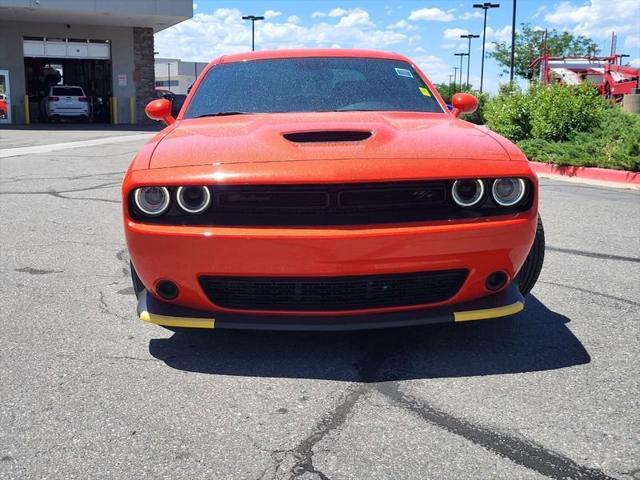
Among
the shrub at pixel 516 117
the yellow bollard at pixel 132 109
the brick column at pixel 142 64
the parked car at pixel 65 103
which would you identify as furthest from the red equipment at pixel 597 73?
the parked car at pixel 65 103

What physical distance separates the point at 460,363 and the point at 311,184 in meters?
1.09

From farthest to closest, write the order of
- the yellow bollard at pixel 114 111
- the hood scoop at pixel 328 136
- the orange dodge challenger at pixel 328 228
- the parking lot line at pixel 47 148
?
1. the yellow bollard at pixel 114 111
2. the parking lot line at pixel 47 148
3. the hood scoop at pixel 328 136
4. the orange dodge challenger at pixel 328 228

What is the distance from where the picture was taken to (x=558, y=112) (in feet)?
42.9

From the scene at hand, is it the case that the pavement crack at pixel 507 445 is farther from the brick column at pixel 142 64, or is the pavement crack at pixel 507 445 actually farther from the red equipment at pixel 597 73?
the brick column at pixel 142 64

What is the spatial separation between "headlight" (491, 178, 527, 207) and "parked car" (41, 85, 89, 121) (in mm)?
31118

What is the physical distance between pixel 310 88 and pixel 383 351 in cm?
181

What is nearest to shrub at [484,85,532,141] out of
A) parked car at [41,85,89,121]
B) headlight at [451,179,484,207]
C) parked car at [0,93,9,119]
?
headlight at [451,179,484,207]

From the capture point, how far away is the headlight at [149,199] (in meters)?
2.92

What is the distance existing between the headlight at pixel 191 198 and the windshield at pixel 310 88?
49.1 inches

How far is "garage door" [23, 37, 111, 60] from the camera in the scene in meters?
31.4

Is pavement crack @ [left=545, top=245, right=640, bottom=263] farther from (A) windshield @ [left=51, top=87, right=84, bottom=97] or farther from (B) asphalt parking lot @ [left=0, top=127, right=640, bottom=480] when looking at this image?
(A) windshield @ [left=51, top=87, right=84, bottom=97]

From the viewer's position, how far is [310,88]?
422 centimetres

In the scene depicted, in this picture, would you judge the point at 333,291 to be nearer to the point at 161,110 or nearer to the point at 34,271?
the point at 161,110

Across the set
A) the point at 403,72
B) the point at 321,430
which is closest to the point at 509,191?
the point at 321,430
